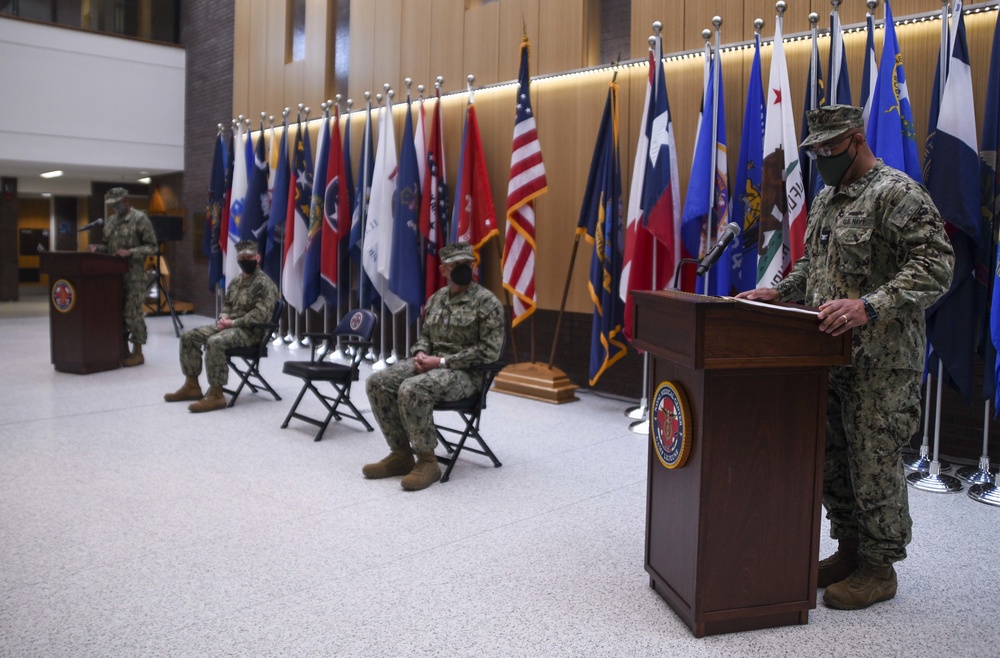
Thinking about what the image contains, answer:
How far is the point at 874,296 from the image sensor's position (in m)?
2.53

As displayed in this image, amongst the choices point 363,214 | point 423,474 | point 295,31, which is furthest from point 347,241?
point 423,474

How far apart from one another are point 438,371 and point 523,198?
2579 mm

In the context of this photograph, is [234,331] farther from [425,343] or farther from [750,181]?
[750,181]

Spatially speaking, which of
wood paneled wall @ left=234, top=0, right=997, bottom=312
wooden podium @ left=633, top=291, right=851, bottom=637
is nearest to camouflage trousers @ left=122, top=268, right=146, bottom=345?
wood paneled wall @ left=234, top=0, right=997, bottom=312

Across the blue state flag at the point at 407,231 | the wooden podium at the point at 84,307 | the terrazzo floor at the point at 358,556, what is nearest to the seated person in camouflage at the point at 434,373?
the terrazzo floor at the point at 358,556

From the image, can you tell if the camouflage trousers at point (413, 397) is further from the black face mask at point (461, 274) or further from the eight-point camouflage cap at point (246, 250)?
the eight-point camouflage cap at point (246, 250)

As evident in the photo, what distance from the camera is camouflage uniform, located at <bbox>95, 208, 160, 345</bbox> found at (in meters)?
7.89

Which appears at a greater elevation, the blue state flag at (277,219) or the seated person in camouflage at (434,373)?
the blue state flag at (277,219)

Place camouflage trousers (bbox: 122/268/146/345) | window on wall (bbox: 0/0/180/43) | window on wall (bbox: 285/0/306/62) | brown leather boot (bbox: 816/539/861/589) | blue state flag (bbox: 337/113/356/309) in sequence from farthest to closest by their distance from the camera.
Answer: window on wall (bbox: 0/0/180/43)
window on wall (bbox: 285/0/306/62)
blue state flag (bbox: 337/113/356/309)
camouflage trousers (bbox: 122/268/146/345)
brown leather boot (bbox: 816/539/861/589)

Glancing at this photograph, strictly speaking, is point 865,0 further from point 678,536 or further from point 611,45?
point 678,536

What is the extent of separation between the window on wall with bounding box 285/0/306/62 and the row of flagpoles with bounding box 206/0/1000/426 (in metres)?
1.42

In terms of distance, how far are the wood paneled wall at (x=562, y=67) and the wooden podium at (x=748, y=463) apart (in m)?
3.07

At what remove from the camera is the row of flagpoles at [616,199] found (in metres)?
4.31

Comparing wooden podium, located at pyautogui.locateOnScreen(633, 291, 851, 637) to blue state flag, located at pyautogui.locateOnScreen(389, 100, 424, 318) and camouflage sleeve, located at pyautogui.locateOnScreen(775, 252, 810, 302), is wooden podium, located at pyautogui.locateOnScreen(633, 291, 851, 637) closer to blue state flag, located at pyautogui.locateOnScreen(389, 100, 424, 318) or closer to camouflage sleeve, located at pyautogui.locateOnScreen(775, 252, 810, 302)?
camouflage sleeve, located at pyautogui.locateOnScreen(775, 252, 810, 302)
